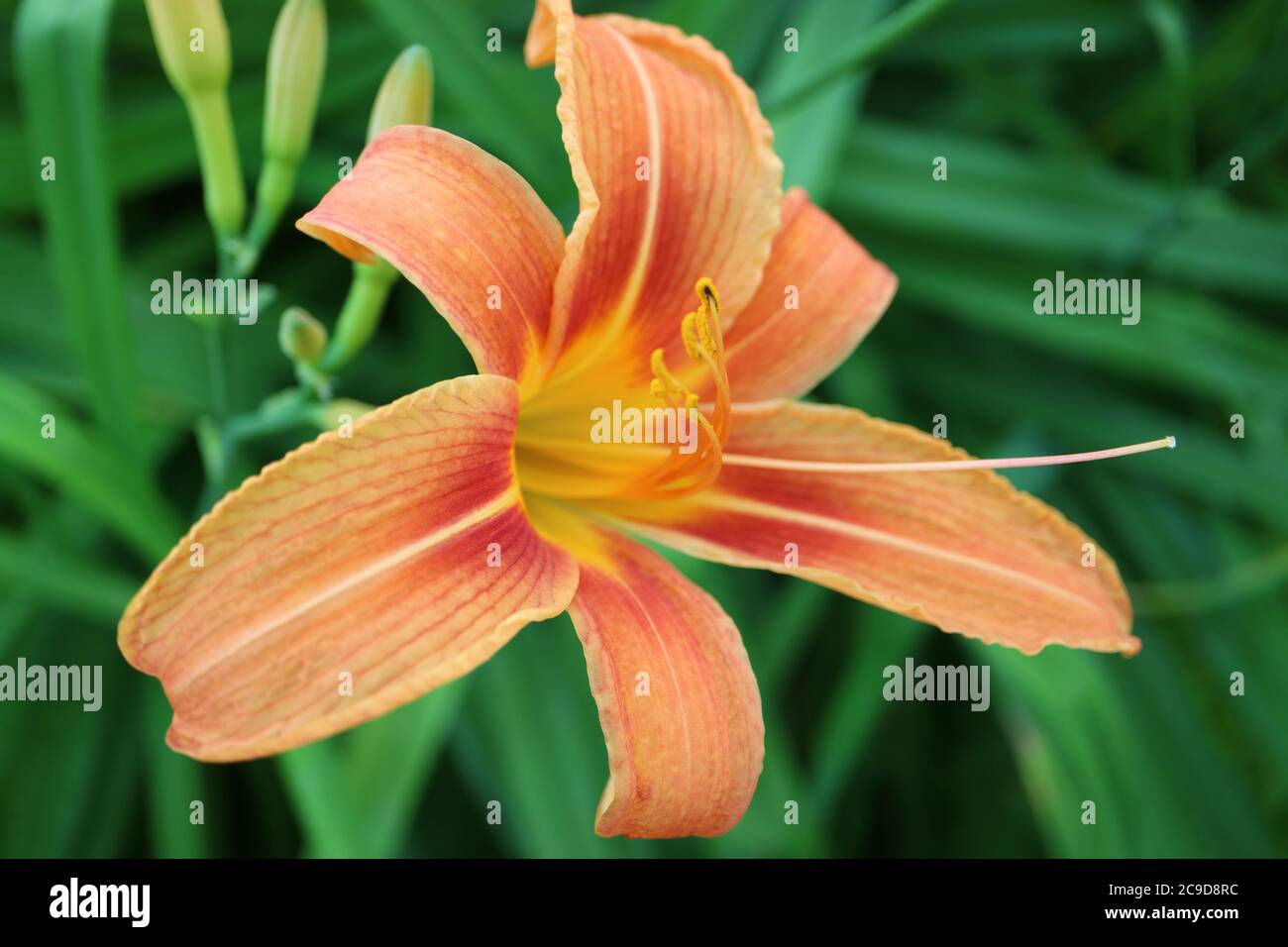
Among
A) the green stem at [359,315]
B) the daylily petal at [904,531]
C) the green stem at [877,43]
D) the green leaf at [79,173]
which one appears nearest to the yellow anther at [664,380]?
the daylily petal at [904,531]

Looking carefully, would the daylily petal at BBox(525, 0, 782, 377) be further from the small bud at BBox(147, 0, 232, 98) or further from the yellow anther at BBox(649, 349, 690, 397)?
the small bud at BBox(147, 0, 232, 98)

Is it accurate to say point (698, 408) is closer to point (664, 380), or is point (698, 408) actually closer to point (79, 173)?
point (664, 380)

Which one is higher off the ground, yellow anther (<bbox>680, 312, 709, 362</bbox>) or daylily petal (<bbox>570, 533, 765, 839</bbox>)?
yellow anther (<bbox>680, 312, 709, 362</bbox>)

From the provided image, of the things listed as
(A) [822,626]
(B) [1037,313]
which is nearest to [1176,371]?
(B) [1037,313]

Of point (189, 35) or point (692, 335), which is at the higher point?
point (189, 35)

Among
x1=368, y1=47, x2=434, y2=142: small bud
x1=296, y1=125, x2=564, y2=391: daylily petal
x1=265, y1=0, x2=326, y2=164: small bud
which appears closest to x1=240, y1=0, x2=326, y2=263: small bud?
x1=265, y1=0, x2=326, y2=164: small bud

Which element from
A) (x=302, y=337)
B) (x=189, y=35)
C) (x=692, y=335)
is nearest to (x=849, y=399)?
(x=692, y=335)
